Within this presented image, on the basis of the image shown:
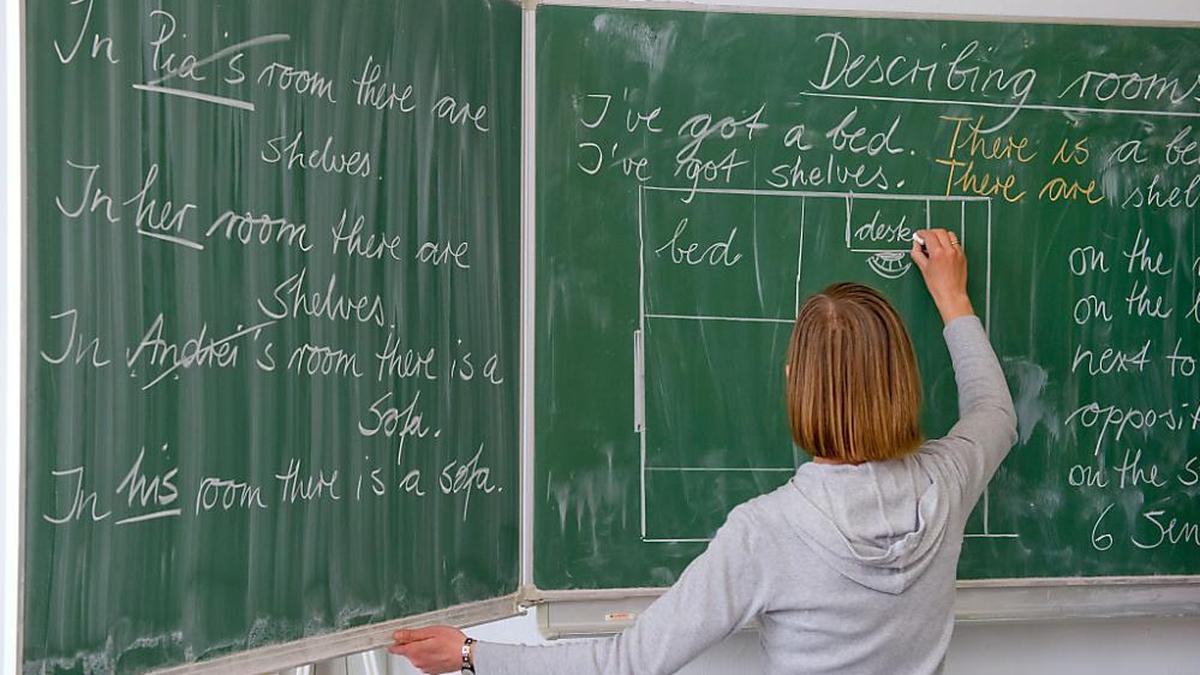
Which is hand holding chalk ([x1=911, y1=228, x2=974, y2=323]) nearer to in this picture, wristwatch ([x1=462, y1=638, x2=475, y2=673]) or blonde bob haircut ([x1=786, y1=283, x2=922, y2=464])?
blonde bob haircut ([x1=786, y1=283, x2=922, y2=464])

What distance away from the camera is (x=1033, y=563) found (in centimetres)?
230

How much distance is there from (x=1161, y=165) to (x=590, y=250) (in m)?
1.21

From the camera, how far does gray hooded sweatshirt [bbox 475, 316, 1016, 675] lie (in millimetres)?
1670

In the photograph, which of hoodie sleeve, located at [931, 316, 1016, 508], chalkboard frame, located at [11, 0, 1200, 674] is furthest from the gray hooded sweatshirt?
chalkboard frame, located at [11, 0, 1200, 674]

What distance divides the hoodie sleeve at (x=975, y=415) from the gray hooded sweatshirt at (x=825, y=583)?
105 mm

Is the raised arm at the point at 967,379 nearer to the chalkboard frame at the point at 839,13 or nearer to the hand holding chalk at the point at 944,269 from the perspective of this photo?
the hand holding chalk at the point at 944,269

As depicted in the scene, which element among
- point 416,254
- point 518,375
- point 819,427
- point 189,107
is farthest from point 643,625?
point 189,107

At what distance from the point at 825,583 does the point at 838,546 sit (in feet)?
0.23

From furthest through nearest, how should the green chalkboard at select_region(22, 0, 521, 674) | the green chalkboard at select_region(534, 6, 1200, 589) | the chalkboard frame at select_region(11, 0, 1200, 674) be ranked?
1. the green chalkboard at select_region(534, 6, 1200, 589)
2. the chalkboard frame at select_region(11, 0, 1200, 674)
3. the green chalkboard at select_region(22, 0, 521, 674)

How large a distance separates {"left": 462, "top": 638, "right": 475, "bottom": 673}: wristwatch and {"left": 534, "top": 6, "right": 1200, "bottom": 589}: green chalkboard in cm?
32

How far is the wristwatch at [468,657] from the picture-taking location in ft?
6.05

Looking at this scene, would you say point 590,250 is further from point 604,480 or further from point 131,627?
point 131,627

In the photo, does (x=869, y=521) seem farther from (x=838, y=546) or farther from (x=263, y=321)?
(x=263, y=321)

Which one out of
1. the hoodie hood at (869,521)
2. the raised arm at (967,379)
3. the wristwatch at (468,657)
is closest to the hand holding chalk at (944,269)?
the raised arm at (967,379)
